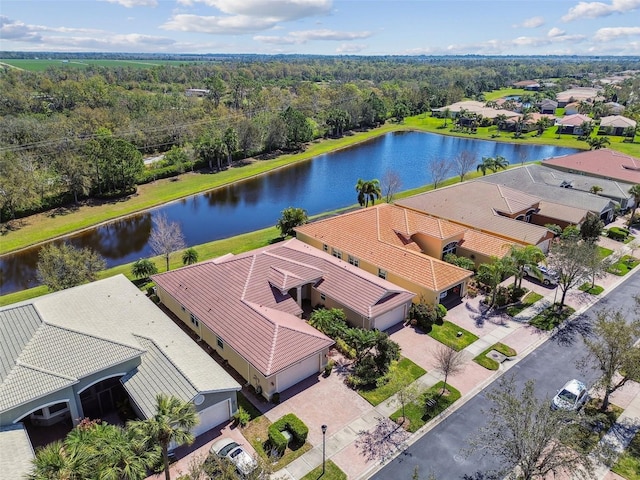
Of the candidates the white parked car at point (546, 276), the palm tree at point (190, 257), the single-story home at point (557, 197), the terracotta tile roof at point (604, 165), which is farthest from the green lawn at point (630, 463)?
the terracotta tile roof at point (604, 165)

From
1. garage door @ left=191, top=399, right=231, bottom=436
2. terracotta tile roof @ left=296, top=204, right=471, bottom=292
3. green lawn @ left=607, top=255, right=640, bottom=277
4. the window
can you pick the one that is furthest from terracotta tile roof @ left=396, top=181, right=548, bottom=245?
garage door @ left=191, top=399, right=231, bottom=436

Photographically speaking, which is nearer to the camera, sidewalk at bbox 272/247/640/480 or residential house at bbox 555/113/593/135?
sidewalk at bbox 272/247/640/480

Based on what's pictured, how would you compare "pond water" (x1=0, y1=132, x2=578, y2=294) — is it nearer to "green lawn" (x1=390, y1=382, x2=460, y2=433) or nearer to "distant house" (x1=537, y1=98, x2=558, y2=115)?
"green lawn" (x1=390, y1=382, x2=460, y2=433)

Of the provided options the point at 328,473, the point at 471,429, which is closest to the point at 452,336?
the point at 471,429

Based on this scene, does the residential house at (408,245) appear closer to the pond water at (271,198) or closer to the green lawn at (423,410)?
the green lawn at (423,410)

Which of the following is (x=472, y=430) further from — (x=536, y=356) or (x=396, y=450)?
(x=536, y=356)

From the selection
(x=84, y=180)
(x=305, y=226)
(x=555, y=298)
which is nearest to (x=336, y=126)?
(x=84, y=180)

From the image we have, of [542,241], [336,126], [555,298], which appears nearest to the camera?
[555,298]
